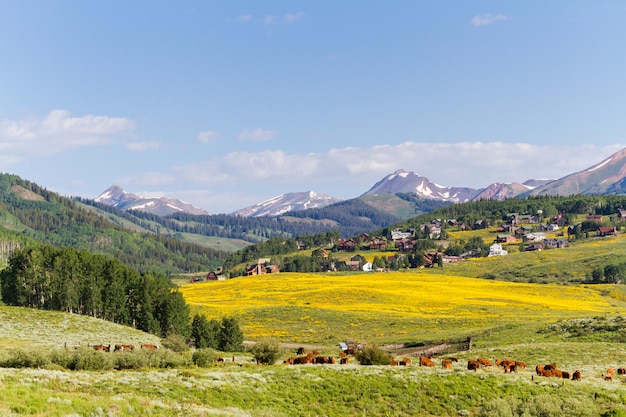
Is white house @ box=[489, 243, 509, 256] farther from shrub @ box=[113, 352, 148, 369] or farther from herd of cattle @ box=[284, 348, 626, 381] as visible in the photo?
shrub @ box=[113, 352, 148, 369]

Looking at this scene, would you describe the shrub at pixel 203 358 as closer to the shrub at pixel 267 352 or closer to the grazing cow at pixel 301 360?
the shrub at pixel 267 352

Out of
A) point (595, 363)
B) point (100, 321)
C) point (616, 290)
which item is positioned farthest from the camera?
point (616, 290)

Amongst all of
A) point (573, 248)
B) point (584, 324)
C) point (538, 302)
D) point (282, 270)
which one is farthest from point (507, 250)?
point (584, 324)

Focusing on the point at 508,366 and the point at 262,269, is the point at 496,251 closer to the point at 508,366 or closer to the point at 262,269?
the point at 262,269

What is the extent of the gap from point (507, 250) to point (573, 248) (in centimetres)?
2533

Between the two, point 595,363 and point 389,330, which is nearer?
point 595,363

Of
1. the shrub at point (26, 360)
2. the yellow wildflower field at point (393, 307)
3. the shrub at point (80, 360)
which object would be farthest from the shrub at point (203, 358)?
the yellow wildflower field at point (393, 307)

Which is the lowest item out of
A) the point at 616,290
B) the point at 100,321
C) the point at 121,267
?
the point at 616,290

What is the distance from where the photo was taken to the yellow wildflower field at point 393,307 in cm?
7094

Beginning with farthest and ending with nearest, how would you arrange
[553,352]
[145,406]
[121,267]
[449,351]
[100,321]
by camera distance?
[121,267] → [100,321] → [449,351] → [553,352] → [145,406]

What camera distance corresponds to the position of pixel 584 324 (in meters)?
62.4

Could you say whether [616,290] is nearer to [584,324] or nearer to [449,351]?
[584,324]

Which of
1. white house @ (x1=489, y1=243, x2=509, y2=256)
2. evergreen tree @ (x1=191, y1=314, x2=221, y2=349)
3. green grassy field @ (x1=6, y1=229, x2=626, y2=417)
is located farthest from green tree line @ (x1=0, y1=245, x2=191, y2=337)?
white house @ (x1=489, y1=243, x2=509, y2=256)

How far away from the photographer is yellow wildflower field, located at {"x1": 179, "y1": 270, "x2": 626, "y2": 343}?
70.9m
